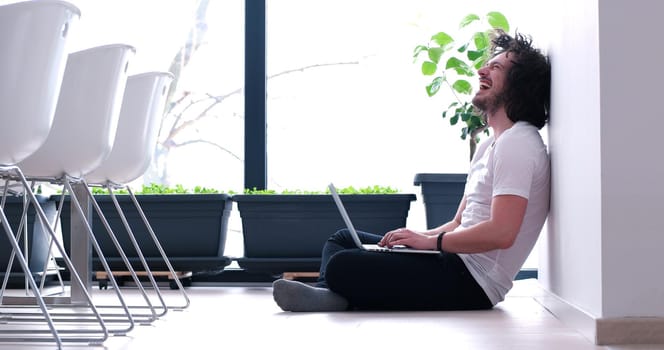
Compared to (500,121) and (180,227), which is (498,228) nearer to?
(500,121)

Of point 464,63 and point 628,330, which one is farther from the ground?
point 464,63

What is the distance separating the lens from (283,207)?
456 centimetres

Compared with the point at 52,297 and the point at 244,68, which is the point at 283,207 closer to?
the point at 244,68

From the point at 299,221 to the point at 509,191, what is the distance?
1.81 m

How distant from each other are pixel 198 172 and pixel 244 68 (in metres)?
0.61

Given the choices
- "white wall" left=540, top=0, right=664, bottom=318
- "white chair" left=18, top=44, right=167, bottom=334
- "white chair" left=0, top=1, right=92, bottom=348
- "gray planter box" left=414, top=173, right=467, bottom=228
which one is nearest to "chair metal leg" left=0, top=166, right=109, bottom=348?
"white chair" left=0, top=1, right=92, bottom=348

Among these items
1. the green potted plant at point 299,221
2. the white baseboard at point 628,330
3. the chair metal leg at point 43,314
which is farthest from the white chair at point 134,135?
the white baseboard at point 628,330

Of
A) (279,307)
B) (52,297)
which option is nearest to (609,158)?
(279,307)

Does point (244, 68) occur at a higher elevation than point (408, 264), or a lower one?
higher

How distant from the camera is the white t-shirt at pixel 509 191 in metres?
2.92

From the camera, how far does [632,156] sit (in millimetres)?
2150

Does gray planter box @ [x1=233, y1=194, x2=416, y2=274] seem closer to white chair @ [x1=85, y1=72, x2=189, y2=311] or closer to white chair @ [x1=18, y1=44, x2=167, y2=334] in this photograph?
white chair @ [x1=85, y1=72, x2=189, y2=311]

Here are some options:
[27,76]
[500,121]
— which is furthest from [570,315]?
[27,76]

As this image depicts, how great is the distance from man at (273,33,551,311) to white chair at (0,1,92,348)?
1.04 metres
